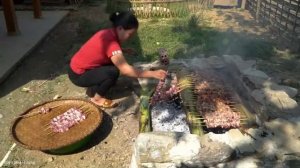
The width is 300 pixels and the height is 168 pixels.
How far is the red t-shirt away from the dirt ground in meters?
0.72

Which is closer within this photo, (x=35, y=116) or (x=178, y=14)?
(x=35, y=116)

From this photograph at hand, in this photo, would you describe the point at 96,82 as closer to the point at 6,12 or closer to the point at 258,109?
the point at 258,109

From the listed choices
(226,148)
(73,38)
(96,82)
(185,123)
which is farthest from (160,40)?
(226,148)

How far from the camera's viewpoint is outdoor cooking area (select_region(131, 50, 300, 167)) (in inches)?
131

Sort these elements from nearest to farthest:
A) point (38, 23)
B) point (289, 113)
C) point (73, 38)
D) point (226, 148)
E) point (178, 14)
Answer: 1. point (226, 148)
2. point (289, 113)
3. point (73, 38)
4. point (38, 23)
5. point (178, 14)

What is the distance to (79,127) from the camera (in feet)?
14.4

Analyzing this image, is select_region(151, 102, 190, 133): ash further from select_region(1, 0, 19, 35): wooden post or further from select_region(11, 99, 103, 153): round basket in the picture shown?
select_region(1, 0, 19, 35): wooden post

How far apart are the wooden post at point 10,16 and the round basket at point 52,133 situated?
3917 mm

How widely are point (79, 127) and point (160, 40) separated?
404 centimetres

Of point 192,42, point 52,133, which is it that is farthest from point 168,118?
point 192,42

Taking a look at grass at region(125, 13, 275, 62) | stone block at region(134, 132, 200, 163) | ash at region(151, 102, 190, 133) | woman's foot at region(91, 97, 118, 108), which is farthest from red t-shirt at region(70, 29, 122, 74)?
grass at region(125, 13, 275, 62)

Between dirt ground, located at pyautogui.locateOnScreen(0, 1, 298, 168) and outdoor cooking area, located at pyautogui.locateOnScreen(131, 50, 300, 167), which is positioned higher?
outdoor cooking area, located at pyautogui.locateOnScreen(131, 50, 300, 167)

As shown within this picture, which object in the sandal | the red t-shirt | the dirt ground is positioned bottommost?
the dirt ground

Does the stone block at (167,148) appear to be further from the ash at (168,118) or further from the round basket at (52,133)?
the round basket at (52,133)
